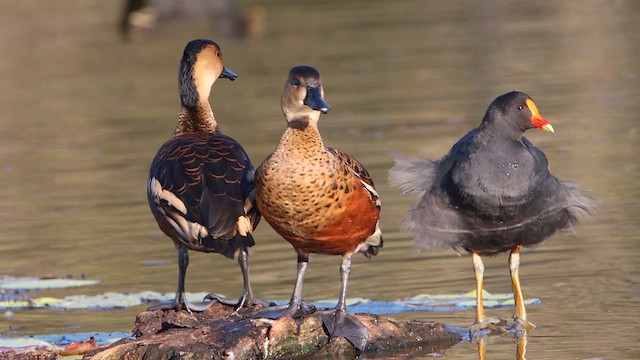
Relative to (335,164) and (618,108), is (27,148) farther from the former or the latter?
(335,164)

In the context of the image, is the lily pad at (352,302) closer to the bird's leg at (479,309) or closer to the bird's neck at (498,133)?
the bird's leg at (479,309)

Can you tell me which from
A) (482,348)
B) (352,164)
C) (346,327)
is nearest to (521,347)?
(482,348)

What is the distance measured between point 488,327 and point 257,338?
1.49 m

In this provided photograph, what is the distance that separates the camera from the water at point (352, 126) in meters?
8.73

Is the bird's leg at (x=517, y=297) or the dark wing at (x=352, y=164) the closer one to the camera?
the dark wing at (x=352, y=164)

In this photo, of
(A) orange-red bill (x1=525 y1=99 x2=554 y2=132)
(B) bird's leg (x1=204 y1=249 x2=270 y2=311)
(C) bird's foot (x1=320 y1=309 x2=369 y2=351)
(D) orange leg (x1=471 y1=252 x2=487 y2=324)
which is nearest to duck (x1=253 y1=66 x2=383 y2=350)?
(C) bird's foot (x1=320 y1=309 x2=369 y2=351)

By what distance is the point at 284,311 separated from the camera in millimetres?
7352

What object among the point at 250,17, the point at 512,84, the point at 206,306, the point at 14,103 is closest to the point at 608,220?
the point at 206,306

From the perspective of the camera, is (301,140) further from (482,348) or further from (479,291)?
(479,291)

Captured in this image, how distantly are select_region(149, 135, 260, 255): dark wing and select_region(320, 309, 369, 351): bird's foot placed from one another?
2.02 ft

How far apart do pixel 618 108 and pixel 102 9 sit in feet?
55.0

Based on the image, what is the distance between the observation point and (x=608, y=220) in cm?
1023

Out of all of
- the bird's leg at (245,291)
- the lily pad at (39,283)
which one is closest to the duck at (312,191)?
the bird's leg at (245,291)

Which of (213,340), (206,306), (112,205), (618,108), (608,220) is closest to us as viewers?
(213,340)
